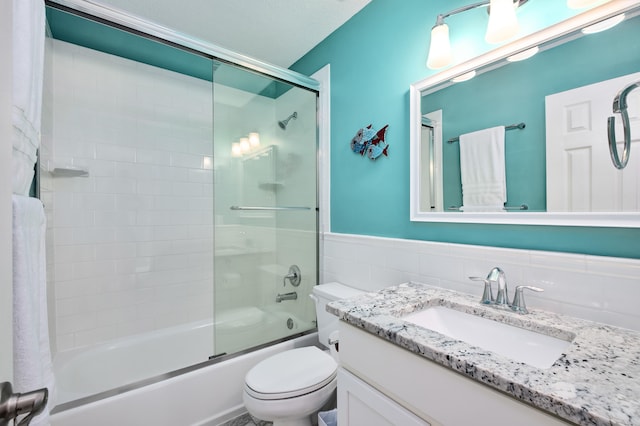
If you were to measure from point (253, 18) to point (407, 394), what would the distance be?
2168mm

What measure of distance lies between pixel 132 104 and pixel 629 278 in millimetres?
2863

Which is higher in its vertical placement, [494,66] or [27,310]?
[494,66]

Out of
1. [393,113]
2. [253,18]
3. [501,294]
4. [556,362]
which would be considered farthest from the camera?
[253,18]

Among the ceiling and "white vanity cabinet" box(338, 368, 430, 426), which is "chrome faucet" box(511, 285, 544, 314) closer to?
"white vanity cabinet" box(338, 368, 430, 426)

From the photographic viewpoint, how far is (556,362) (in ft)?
2.10

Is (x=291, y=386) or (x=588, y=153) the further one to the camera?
(x=291, y=386)

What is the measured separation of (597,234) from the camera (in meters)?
0.91

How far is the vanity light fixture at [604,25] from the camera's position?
871 millimetres

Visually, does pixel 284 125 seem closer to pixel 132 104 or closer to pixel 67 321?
pixel 132 104

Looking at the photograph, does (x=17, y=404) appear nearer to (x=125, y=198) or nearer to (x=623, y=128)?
(x=623, y=128)

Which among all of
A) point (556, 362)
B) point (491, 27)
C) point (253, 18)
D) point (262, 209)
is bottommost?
point (556, 362)

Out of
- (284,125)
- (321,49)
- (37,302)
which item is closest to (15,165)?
(37,302)

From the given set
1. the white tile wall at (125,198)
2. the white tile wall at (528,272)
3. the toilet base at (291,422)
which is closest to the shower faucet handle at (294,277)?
the white tile wall at (528,272)

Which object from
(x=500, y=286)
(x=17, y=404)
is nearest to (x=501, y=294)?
(x=500, y=286)
